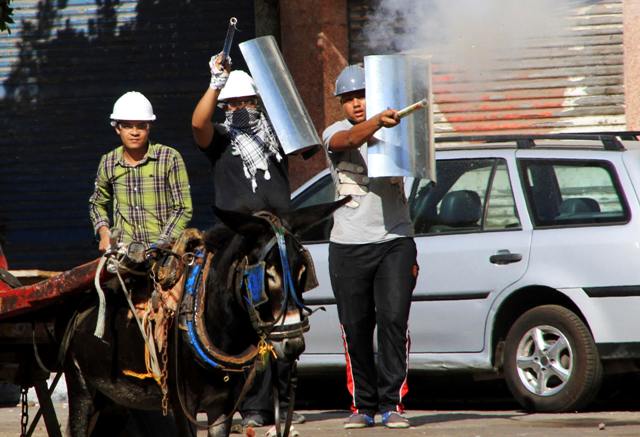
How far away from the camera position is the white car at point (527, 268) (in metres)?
9.32

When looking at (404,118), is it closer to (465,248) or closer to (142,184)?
(142,184)

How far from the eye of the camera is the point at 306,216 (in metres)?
5.85

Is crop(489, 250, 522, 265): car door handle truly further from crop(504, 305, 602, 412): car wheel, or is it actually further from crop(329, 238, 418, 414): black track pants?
A: crop(329, 238, 418, 414): black track pants

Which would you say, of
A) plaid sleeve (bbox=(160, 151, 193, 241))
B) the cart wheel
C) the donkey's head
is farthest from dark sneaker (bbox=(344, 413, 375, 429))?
the donkey's head

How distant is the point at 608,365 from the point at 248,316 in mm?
4437

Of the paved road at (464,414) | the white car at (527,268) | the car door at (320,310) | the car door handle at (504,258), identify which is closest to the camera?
the paved road at (464,414)

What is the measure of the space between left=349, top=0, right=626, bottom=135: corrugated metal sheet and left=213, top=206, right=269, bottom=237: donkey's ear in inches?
312

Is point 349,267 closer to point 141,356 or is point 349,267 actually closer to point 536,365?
point 536,365

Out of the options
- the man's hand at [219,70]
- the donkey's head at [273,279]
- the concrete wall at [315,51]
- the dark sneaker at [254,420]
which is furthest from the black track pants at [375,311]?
the concrete wall at [315,51]

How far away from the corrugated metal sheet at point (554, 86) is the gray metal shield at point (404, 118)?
5.39 metres

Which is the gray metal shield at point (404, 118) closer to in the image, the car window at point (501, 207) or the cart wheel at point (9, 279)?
the car window at point (501, 207)

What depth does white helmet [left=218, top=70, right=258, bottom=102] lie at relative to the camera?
25.4 feet

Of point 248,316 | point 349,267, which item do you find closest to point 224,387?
point 248,316

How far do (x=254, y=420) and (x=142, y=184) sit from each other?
2.11 metres
